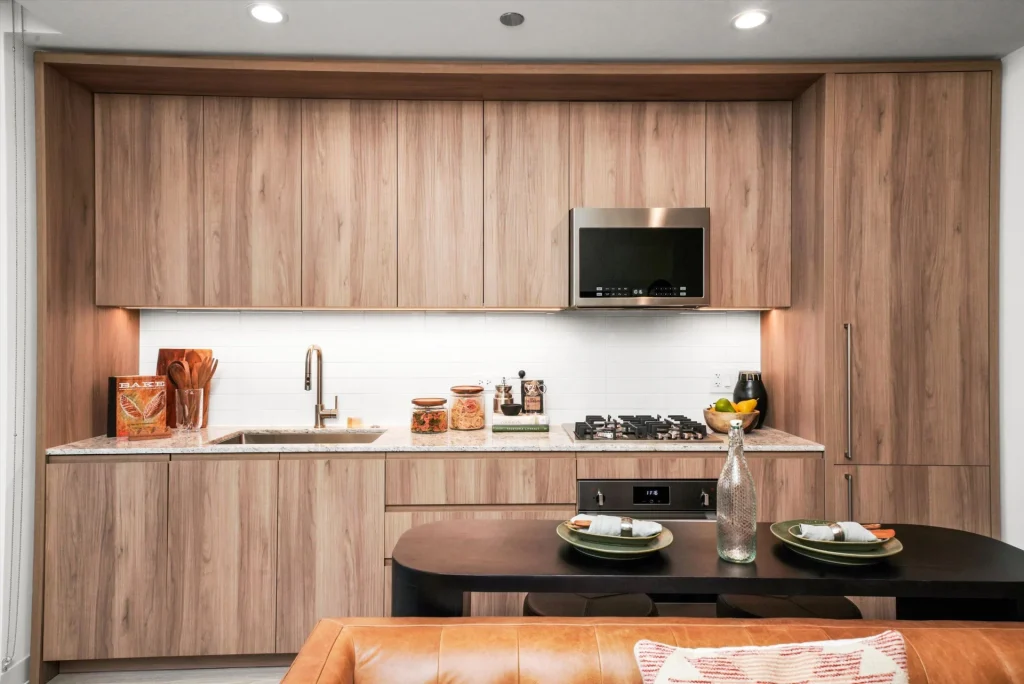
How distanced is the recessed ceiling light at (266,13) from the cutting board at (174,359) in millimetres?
1601

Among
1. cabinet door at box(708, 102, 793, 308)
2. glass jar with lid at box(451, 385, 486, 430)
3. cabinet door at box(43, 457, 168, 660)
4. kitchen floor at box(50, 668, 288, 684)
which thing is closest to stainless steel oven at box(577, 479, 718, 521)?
glass jar with lid at box(451, 385, 486, 430)

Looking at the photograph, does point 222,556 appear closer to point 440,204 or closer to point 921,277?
point 440,204

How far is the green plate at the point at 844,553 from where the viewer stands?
50.8 inches

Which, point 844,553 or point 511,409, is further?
point 511,409

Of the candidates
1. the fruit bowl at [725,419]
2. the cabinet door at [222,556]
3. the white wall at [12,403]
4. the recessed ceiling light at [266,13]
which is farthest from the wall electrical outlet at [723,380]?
the white wall at [12,403]

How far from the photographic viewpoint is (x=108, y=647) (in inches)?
97.2

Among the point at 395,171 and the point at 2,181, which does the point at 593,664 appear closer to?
the point at 395,171

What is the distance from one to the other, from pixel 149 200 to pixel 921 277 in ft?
11.4

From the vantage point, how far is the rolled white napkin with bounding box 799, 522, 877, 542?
131cm

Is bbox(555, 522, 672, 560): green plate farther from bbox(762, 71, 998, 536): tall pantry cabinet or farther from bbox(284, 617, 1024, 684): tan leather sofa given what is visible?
bbox(762, 71, 998, 536): tall pantry cabinet

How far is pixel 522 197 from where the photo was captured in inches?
113

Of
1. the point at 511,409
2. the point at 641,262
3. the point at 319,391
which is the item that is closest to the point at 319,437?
the point at 319,391

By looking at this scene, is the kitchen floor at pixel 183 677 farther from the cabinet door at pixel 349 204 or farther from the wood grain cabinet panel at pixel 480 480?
the cabinet door at pixel 349 204

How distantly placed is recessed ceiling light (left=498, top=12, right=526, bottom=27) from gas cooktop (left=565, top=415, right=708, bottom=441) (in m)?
1.72
